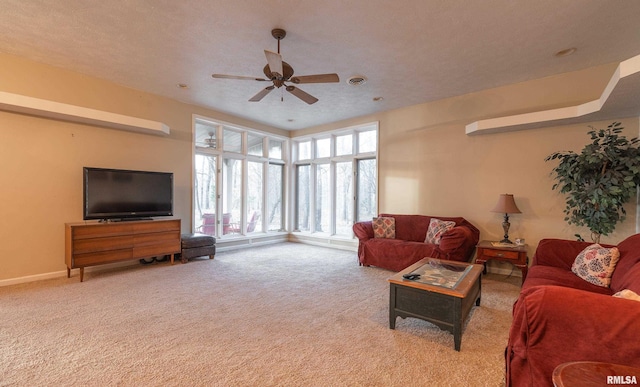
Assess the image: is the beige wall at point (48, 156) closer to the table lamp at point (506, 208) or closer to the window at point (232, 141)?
the window at point (232, 141)

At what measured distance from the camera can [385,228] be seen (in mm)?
5098

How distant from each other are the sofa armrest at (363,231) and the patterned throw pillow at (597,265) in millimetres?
2784

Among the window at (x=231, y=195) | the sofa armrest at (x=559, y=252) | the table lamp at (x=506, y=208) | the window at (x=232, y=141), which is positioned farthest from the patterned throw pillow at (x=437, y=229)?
the window at (x=232, y=141)

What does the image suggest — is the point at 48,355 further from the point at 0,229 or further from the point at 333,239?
the point at 333,239

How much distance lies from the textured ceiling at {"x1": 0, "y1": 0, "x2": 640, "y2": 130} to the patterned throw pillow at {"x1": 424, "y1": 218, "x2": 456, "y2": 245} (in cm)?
221

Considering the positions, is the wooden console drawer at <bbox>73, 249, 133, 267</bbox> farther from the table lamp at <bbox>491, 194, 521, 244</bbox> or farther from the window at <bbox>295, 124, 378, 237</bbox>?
the table lamp at <bbox>491, 194, 521, 244</bbox>

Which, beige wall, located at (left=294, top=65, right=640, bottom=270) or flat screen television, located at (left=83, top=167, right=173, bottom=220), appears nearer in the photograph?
beige wall, located at (left=294, top=65, right=640, bottom=270)

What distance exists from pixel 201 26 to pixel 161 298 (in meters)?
3.09

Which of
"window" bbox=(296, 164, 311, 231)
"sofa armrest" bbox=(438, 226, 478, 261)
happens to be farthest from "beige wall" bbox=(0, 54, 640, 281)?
"window" bbox=(296, 164, 311, 231)

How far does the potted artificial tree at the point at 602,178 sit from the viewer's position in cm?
312

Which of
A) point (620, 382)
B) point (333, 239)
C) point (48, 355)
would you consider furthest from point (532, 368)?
point (333, 239)

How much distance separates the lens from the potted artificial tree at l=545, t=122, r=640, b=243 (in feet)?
10.3

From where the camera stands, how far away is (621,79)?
99.2 inches

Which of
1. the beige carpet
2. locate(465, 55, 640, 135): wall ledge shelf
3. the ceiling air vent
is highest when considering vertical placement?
the ceiling air vent
